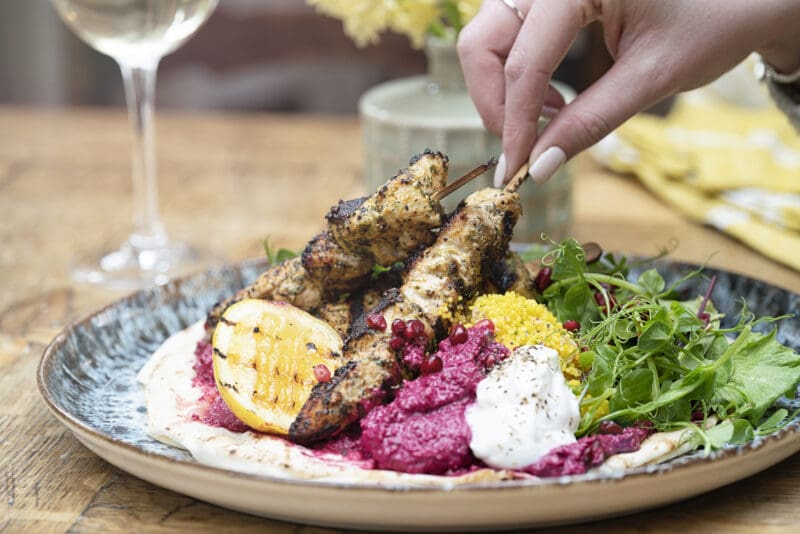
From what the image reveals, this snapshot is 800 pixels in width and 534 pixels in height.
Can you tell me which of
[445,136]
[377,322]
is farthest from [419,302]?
[445,136]

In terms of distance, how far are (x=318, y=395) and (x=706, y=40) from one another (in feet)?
3.95

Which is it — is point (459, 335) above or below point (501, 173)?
below

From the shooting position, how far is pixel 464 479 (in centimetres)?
165

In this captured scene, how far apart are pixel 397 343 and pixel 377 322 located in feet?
0.28

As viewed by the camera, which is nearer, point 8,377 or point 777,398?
point 777,398

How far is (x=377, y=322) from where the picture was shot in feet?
6.59

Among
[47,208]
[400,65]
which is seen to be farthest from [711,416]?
[400,65]

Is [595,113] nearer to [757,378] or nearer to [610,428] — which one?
[757,378]

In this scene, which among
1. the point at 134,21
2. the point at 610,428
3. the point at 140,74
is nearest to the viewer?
the point at 610,428

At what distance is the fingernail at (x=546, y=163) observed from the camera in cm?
234

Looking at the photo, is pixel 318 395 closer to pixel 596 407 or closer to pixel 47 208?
pixel 596 407

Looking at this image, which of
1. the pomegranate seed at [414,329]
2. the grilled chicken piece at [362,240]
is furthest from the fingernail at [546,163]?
the pomegranate seed at [414,329]

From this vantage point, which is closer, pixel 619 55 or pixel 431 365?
pixel 431 365

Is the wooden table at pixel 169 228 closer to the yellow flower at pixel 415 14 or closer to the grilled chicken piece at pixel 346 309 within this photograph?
the grilled chicken piece at pixel 346 309
